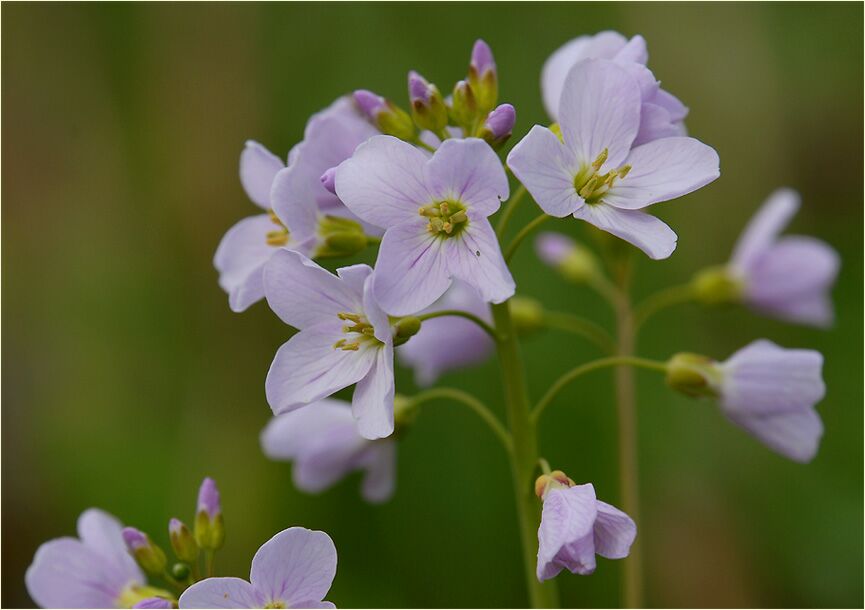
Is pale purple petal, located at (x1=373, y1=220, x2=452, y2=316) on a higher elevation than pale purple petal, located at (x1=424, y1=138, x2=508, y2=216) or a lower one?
lower

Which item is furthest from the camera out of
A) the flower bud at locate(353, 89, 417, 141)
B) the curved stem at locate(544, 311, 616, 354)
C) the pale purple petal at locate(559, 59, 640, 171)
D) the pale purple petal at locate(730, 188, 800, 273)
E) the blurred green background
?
the blurred green background

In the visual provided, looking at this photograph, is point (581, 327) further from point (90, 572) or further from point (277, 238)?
point (90, 572)

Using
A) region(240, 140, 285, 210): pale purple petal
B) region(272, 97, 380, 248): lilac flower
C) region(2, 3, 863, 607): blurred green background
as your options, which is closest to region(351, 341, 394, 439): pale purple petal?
region(272, 97, 380, 248): lilac flower

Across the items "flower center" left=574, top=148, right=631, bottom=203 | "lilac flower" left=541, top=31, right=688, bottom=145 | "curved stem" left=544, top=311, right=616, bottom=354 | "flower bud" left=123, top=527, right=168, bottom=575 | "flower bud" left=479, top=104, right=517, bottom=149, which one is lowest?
"flower bud" left=123, top=527, right=168, bottom=575

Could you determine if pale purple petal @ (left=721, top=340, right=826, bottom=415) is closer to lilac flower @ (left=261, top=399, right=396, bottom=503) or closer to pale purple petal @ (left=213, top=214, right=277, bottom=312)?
lilac flower @ (left=261, top=399, right=396, bottom=503)

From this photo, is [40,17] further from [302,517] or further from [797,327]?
[797,327]

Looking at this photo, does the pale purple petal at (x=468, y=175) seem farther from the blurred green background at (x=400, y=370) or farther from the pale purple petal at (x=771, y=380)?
the blurred green background at (x=400, y=370)

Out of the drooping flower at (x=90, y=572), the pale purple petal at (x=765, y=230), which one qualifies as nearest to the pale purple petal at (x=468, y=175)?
the drooping flower at (x=90, y=572)
